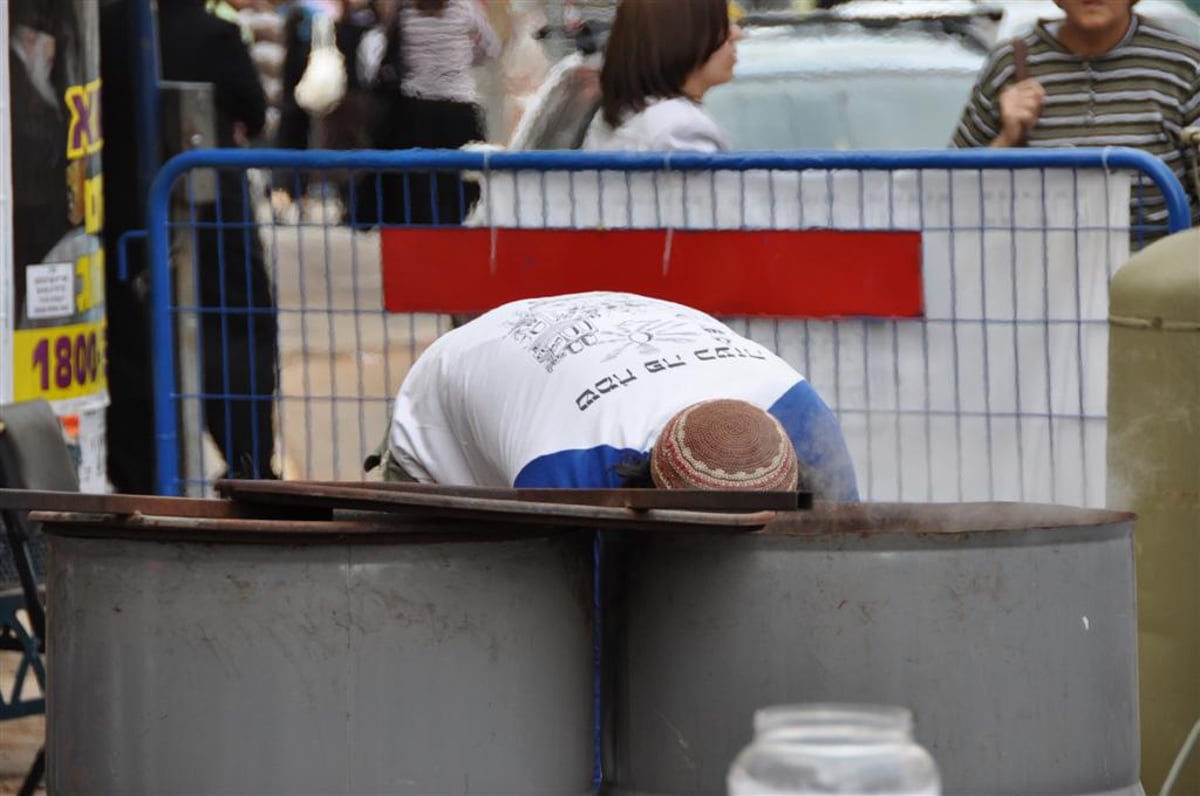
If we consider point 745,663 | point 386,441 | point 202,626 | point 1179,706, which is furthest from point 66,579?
point 1179,706

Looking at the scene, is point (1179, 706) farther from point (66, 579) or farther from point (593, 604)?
point (66, 579)

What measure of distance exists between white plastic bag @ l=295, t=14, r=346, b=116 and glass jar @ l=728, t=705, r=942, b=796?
1043cm

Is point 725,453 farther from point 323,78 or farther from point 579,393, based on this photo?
point 323,78

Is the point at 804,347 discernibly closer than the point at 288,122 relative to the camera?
Yes

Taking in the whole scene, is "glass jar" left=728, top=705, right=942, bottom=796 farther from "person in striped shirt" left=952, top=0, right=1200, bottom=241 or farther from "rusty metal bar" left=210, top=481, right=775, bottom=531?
"person in striped shirt" left=952, top=0, right=1200, bottom=241

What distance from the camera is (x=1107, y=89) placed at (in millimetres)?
5910

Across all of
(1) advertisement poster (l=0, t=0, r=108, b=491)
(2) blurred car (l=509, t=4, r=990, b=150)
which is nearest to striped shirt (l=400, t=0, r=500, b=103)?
(2) blurred car (l=509, t=4, r=990, b=150)

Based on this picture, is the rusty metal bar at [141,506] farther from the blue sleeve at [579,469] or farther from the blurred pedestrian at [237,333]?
the blurred pedestrian at [237,333]

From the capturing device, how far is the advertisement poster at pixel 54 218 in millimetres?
6055

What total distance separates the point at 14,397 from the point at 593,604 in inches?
128

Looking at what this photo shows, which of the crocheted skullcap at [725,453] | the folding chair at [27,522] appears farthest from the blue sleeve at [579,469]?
the folding chair at [27,522]

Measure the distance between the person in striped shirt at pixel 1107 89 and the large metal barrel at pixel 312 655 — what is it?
10.7ft

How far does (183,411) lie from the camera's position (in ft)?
19.4

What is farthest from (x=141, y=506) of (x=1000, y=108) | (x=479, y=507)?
(x=1000, y=108)
